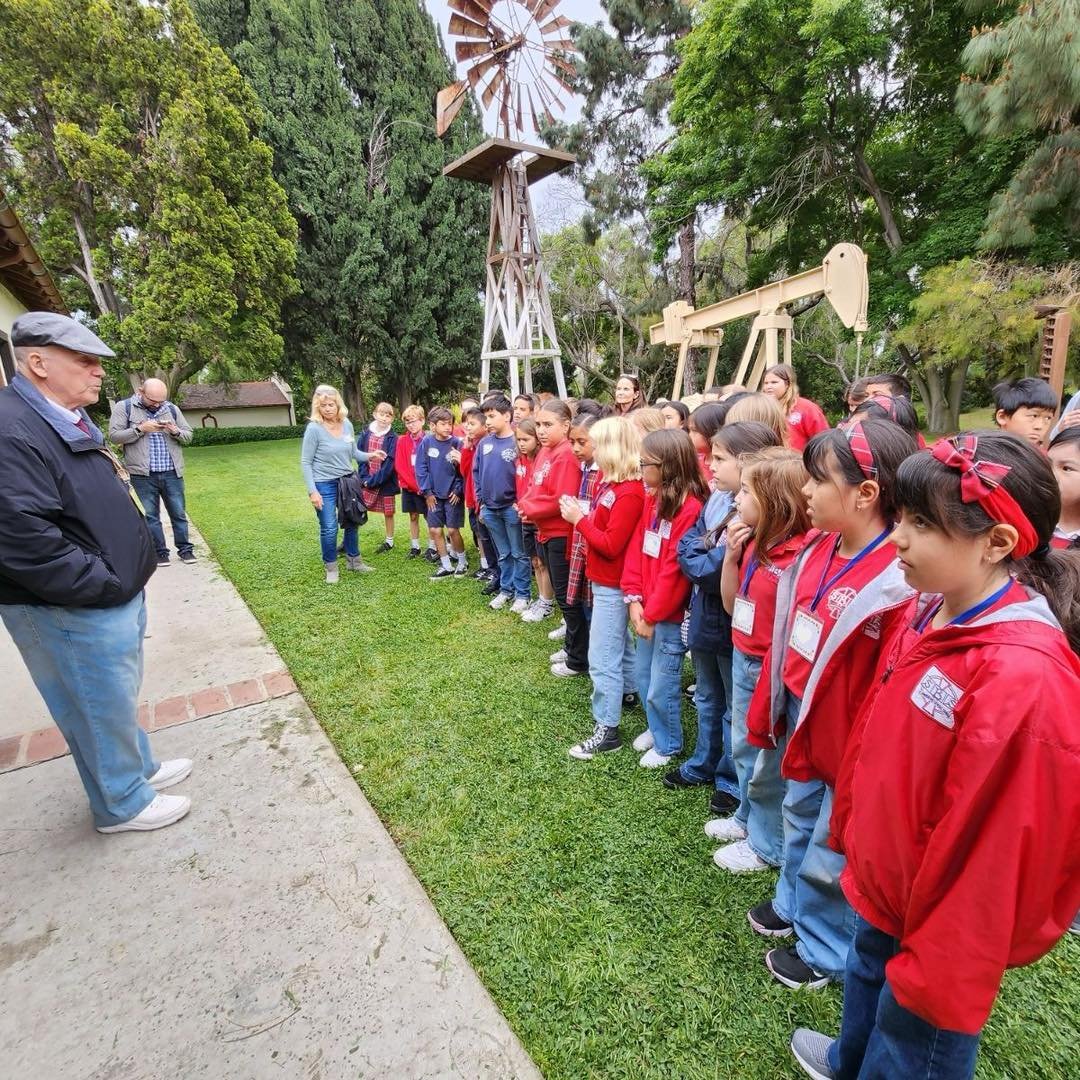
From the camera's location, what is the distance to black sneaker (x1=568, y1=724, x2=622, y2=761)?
132 inches

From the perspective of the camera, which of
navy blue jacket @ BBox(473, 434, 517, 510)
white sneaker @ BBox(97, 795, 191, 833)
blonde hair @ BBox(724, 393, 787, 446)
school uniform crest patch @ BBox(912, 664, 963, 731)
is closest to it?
school uniform crest patch @ BBox(912, 664, 963, 731)

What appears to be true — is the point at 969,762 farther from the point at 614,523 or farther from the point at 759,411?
the point at 759,411

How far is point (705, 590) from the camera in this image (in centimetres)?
276

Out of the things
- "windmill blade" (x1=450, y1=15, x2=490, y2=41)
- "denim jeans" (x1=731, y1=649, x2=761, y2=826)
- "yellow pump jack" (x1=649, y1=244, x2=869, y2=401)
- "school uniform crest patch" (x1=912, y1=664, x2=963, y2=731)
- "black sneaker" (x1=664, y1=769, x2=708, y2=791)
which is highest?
"windmill blade" (x1=450, y1=15, x2=490, y2=41)

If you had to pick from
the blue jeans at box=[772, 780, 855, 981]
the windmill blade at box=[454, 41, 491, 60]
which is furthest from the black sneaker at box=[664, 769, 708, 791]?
the windmill blade at box=[454, 41, 491, 60]

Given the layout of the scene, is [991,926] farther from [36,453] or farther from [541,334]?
[541,334]

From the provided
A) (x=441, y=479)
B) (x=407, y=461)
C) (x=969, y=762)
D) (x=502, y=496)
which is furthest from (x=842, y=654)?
(x=407, y=461)

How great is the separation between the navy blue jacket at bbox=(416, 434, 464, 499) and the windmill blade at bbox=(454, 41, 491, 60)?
13.2 m

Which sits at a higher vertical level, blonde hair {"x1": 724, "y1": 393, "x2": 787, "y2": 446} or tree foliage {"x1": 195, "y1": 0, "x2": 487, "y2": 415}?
tree foliage {"x1": 195, "y1": 0, "x2": 487, "y2": 415}

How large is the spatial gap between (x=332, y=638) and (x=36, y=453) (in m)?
2.98

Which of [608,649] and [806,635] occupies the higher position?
[806,635]

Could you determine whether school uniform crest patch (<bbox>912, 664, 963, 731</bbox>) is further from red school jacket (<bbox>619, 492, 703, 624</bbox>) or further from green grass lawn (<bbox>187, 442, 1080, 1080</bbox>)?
red school jacket (<bbox>619, 492, 703, 624</bbox>)

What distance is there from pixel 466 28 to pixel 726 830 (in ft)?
58.5

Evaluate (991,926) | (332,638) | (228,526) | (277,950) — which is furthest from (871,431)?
(228,526)
